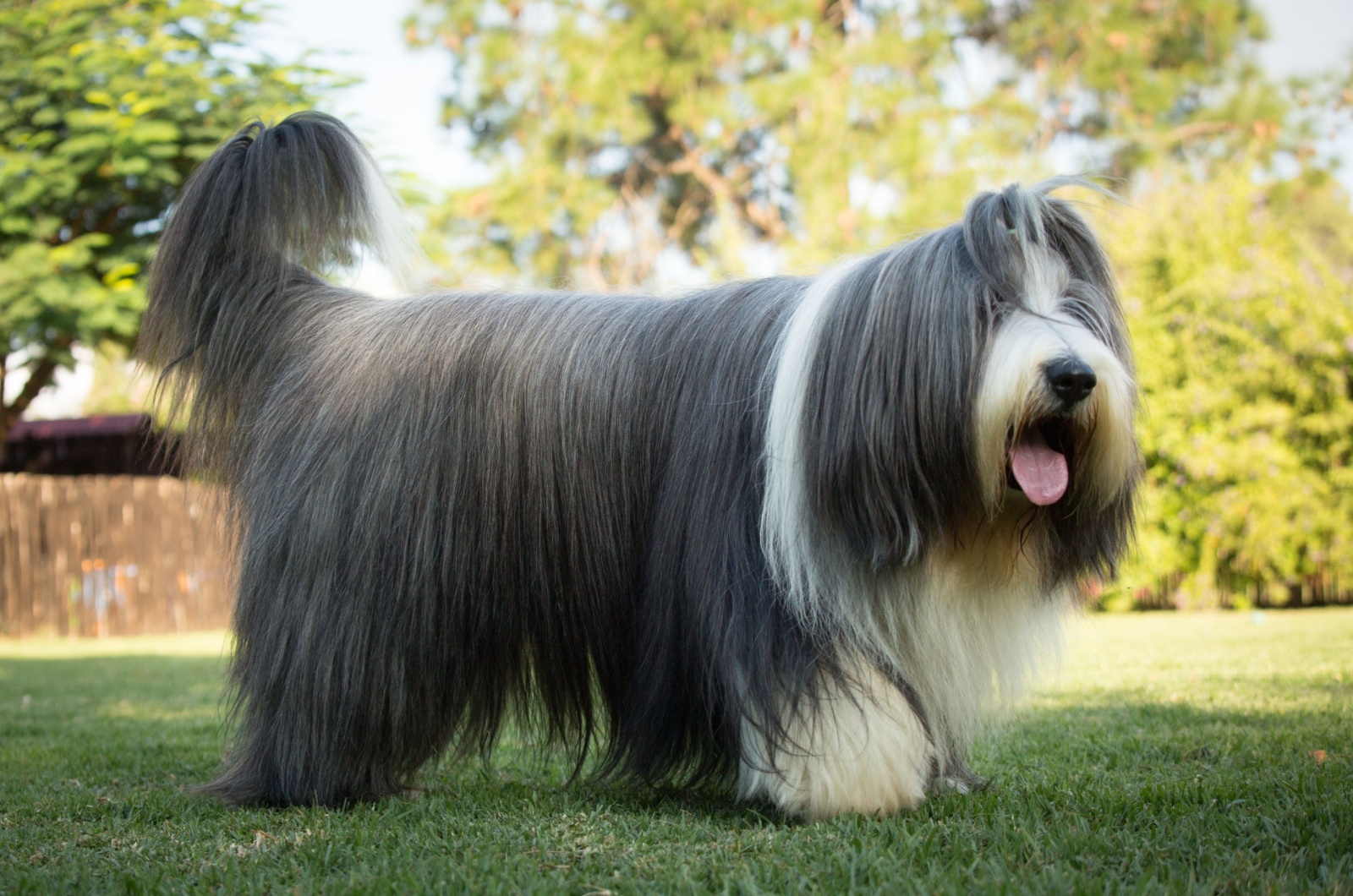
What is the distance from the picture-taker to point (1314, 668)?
5746 millimetres

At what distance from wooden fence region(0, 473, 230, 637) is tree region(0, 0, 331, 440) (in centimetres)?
349

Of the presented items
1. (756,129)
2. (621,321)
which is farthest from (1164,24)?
(621,321)

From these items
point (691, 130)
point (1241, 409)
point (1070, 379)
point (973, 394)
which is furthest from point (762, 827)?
point (691, 130)

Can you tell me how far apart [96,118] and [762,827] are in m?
8.57

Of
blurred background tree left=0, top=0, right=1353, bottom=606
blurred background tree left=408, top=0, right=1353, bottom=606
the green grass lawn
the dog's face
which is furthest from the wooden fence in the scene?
the dog's face

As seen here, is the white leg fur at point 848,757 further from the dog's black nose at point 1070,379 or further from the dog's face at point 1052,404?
the dog's black nose at point 1070,379

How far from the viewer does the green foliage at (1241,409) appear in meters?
10.9

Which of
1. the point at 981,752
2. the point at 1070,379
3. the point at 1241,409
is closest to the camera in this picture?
the point at 1070,379

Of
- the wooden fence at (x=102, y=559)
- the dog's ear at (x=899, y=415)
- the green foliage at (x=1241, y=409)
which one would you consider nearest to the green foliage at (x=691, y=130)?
the green foliage at (x=1241, y=409)

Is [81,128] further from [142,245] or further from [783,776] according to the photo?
[783,776]

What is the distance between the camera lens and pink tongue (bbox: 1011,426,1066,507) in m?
2.68

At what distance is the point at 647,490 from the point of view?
10.5ft

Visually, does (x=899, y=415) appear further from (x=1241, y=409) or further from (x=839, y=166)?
(x=839, y=166)

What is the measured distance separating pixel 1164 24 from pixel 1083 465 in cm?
1821
